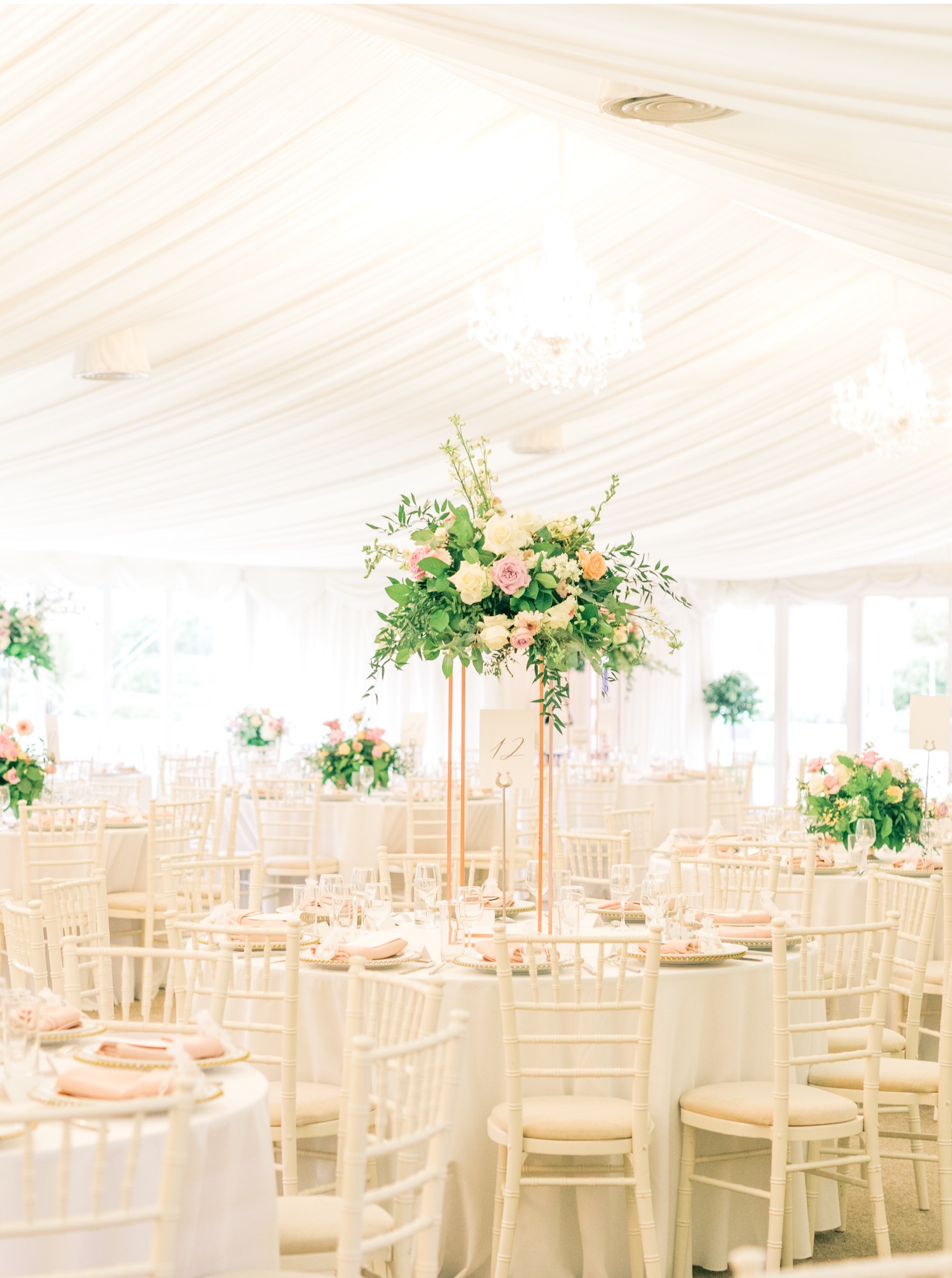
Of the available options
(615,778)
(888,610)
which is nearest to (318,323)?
(615,778)

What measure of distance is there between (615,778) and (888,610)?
20.4ft

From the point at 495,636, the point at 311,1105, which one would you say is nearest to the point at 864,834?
the point at 495,636

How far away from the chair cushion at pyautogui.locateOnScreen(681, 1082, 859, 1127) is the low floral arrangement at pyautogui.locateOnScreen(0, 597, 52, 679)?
24.5 ft

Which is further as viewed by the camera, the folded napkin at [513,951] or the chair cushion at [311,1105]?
the folded napkin at [513,951]

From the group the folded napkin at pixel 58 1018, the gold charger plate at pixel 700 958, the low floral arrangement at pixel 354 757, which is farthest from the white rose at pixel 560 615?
the low floral arrangement at pixel 354 757

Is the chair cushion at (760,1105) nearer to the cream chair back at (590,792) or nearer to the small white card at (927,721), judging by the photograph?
the small white card at (927,721)

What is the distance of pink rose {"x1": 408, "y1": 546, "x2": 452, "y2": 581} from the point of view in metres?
4.23

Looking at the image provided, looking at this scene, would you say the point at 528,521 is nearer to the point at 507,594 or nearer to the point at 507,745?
the point at 507,594

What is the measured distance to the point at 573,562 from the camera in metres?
4.19

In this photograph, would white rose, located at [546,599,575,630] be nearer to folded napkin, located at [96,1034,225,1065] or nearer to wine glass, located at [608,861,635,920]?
wine glass, located at [608,861,635,920]

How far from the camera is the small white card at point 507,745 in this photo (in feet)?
14.3

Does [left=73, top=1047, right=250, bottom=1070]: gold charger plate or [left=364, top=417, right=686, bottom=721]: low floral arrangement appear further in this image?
[left=364, top=417, right=686, bottom=721]: low floral arrangement

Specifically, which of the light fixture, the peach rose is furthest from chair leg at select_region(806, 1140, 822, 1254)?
the light fixture

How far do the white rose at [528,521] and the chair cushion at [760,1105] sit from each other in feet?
5.30
